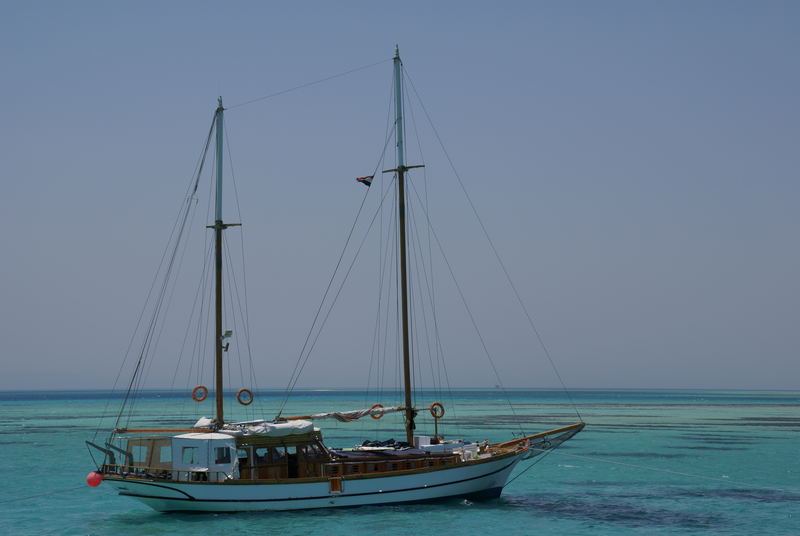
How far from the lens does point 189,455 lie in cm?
3588

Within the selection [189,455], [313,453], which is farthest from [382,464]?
[189,455]

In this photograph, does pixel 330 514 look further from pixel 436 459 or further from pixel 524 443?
pixel 524 443

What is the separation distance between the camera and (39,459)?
6194cm

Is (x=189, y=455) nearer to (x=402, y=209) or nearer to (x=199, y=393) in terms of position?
(x=199, y=393)

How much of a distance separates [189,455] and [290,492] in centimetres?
473

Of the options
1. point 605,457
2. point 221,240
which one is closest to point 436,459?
point 221,240

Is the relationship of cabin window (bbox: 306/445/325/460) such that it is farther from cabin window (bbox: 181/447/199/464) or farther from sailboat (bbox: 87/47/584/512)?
cabin window (bbox: 181/447/199/464)

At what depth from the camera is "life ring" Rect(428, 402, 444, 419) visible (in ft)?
128

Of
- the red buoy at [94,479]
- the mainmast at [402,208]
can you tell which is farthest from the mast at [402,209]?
the red buoy at [94,479]

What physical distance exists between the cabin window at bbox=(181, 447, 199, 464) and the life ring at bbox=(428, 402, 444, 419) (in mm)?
10755

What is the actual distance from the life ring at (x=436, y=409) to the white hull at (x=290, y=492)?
2.84m

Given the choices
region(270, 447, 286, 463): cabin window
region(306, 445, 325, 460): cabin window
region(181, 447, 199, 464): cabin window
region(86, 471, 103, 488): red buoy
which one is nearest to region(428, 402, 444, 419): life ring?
region(306, 445, 325, 460): cabin window

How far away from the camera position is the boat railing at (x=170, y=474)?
3544cm

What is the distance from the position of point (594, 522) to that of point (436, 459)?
735 centimetres
